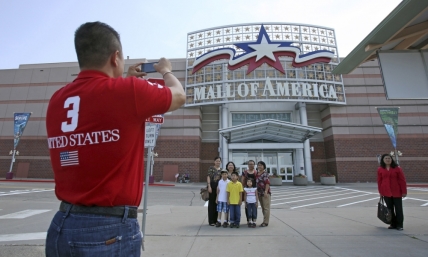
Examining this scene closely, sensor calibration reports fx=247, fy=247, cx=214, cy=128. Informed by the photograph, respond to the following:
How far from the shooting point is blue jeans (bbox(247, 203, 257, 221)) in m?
6.01

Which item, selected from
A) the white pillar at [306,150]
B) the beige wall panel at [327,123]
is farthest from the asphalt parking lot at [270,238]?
the beige wall panel at [327,123]

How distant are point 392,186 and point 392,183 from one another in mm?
73

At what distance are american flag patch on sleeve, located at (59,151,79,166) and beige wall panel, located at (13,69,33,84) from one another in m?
35.7

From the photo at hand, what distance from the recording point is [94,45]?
1396 mm

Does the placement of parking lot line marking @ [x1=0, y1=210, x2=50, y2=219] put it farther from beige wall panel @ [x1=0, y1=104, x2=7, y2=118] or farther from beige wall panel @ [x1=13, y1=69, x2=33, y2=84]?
beige wall panel @ [x1=13, y1=69, x2=33, y2=84]

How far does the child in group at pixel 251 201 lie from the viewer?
601cm

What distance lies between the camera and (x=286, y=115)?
28875 millimetres

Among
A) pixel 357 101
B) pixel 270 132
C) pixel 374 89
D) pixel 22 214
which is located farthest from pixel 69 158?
pixel 374 89

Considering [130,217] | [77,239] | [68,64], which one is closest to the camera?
[77,239]

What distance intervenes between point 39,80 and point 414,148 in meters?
41.9

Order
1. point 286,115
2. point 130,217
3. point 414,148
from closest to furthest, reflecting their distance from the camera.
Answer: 1. point 130,217
2. point 414,148
3. point 286,115

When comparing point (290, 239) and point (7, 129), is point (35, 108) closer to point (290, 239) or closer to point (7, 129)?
point (7, 129)

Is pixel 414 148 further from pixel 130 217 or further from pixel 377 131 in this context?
pixel 130 217

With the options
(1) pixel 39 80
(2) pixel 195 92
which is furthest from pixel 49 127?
(1) pixel 39 80
